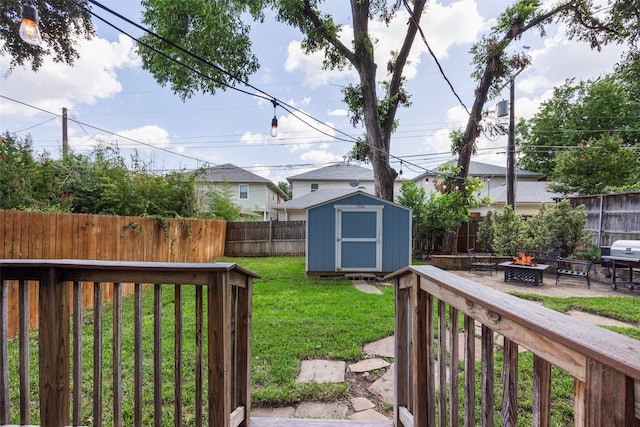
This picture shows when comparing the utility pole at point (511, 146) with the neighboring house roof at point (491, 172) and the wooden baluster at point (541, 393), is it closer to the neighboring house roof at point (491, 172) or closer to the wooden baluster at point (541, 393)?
the neighboring house roof at point (491, 172)

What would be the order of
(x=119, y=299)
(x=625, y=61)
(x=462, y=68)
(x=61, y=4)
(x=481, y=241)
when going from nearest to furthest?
(x=119, y=299), (x=61, y=4), (x=462, y=68), (x=625, y=61), (x=481, y=241)

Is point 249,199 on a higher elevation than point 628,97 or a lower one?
lower

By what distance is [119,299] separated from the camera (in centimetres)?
150

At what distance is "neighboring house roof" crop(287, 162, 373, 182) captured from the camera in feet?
68.5

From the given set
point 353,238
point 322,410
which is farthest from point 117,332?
point 353,238

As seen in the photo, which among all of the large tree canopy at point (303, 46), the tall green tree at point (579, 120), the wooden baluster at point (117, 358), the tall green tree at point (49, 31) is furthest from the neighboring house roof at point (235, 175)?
the wooden baluster at point (117, 358)

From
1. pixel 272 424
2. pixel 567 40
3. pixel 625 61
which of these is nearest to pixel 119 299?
pixel 272 424

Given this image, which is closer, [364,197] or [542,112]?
[364,197]

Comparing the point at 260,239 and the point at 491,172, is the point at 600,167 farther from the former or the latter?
the point at 260,239

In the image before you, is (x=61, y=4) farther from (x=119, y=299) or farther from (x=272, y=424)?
(x=272, y=424)

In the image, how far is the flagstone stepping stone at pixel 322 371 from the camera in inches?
102

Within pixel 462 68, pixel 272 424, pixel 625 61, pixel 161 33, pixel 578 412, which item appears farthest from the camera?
pixel 625 61

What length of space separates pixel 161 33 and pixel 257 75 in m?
2.56

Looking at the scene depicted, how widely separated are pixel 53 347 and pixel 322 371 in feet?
6.52
